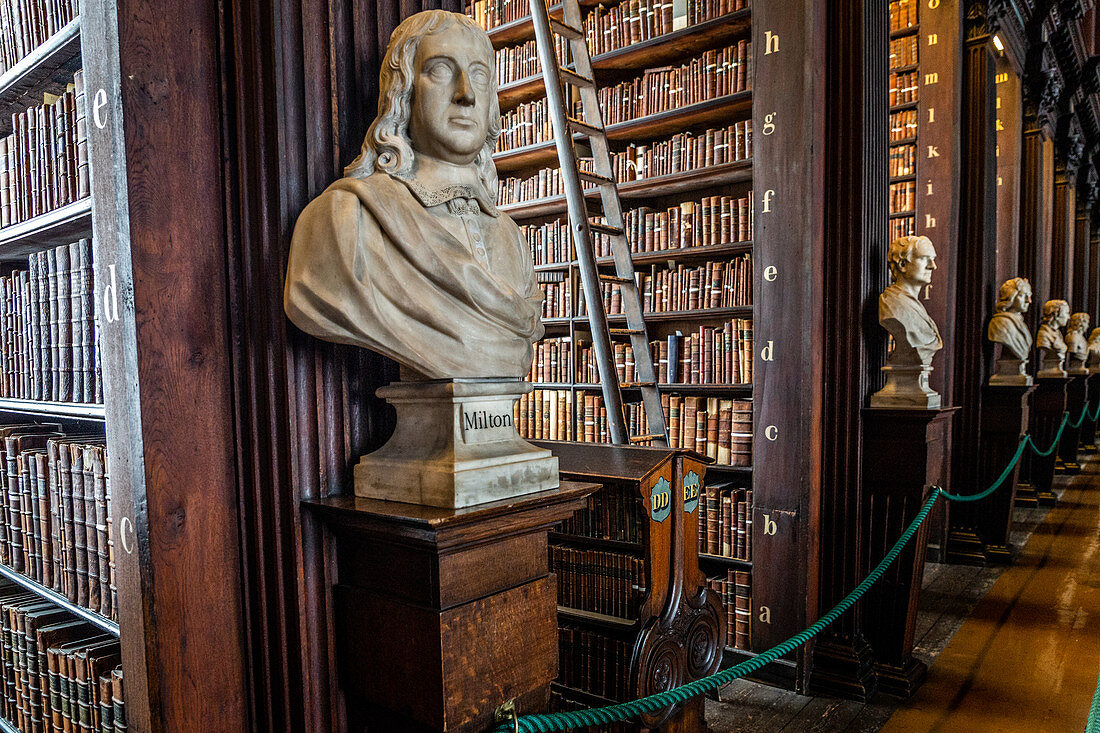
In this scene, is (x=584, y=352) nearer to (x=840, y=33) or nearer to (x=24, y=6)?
(x=840, y=33)

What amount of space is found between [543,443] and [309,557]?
48.5 inches

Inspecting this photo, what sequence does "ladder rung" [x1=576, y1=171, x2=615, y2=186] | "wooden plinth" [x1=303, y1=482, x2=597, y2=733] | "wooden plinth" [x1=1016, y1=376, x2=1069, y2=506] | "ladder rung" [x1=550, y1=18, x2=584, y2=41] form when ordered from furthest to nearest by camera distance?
1. "wooden plinth" [x1=1016, y1=376, x2=1069, y2=506]
2. "ladder rung" [x1=550, y1=18, x2=584, y2=41]
3. "ladder rung" [x1=576, y1=171, x2=615, y2=186]
4. "wooden plinth" [x1=303, y1=482, x2=597, y2=733]

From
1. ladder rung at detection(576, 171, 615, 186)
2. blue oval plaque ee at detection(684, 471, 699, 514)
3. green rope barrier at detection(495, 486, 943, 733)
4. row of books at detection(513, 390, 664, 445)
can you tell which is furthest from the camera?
row of books at detection(513, 390, 664, 445)

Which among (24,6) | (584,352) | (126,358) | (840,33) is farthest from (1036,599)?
(24,6)

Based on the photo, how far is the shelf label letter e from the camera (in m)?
1.16

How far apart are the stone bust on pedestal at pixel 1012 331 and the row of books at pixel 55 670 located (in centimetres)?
505

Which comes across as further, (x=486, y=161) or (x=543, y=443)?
(x=543, y=443)

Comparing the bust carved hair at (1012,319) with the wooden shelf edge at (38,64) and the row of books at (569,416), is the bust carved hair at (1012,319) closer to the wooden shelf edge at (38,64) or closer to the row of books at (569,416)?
the row of books at (569,416)

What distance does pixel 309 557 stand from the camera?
1.28 m

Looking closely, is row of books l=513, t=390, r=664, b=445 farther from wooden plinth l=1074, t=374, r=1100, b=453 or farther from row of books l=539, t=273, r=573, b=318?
wooden plinth l=1074, t=374, r=1100, b=453

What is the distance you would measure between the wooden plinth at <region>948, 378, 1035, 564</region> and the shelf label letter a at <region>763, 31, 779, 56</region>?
3016 mm

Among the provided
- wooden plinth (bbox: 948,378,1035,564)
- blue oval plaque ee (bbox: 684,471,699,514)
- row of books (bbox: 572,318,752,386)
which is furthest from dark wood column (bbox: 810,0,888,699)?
wooden plinth (bbox: 948,378,1035,564)

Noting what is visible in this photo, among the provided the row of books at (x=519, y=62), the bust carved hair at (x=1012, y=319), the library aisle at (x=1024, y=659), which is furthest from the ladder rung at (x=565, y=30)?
the bust carved hair at (x=1012, y=319)

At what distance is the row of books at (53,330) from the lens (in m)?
1.58
